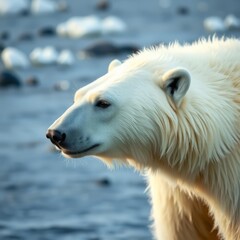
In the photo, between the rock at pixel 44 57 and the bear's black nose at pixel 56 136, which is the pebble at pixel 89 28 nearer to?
the rock at pixel 44 57

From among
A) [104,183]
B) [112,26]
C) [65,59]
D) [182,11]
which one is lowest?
[104,183]

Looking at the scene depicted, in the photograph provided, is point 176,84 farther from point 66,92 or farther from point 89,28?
point 89,28

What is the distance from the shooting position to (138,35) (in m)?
17.5

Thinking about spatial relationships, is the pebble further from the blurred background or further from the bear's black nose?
the bear's black nose

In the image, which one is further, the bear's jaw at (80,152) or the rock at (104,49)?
the rock at (104,49)

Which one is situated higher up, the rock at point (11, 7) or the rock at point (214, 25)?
the rock at point (11, 7)

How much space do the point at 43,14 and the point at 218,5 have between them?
3.92 m

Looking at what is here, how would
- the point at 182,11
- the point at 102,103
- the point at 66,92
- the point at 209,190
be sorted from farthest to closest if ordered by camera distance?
the point at 182,11 < the point at 66,92 < the point at 209,190 < the point at 102,103

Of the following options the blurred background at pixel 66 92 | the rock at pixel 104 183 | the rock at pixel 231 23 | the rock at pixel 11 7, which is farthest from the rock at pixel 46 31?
the rock at pixel 104 183

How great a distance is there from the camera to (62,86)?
1364 cm

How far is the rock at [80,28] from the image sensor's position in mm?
17797

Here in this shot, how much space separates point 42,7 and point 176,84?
16.0 metres

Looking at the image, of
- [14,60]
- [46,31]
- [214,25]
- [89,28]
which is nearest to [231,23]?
[214,25]

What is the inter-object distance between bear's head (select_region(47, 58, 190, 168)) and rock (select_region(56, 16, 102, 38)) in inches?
507
